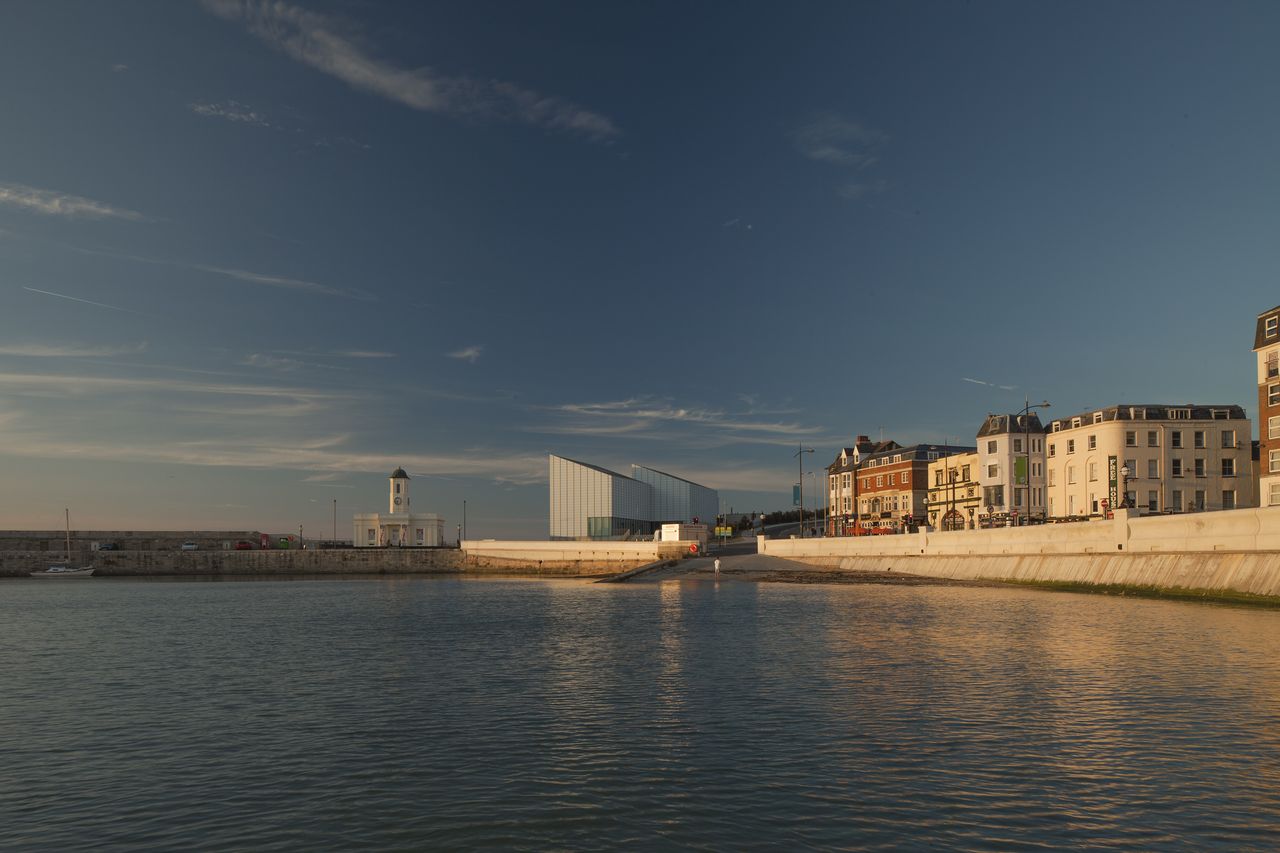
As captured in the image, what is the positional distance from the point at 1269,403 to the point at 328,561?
457 feet

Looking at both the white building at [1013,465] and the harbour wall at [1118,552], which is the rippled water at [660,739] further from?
the white building at [1013,465]

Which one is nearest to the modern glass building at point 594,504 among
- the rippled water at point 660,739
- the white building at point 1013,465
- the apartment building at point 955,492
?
the apartment building at point 955,492

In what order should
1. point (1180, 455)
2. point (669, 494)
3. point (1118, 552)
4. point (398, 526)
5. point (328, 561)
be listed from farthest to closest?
point (669, 494), point (398, 526), point (328, 561), point (1180, 455), point (1118, 552)

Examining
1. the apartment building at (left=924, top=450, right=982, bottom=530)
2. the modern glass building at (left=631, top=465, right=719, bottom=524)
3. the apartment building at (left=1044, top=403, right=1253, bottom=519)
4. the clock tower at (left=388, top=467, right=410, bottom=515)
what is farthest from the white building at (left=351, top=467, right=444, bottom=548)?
the apartment building at (left=1044, top=403, right=1253, bottom=519)

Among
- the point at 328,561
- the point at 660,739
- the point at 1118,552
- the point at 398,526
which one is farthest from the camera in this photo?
the point at 398,526

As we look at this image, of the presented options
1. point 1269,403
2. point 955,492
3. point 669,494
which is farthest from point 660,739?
point 669,494

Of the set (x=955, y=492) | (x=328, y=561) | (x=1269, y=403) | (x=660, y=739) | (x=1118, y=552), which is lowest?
(x=328, y=561)

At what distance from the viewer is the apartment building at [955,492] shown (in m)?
118

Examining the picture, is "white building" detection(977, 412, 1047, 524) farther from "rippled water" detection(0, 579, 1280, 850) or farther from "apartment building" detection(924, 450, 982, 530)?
"rippled water" detection(0, 579, 1280, 850)

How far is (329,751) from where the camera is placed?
20.9 metres

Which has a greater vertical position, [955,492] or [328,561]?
[955,492]

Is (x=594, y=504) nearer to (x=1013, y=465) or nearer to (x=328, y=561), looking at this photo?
(x=328, y=561)

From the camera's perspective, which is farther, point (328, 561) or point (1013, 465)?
point (328, 561)

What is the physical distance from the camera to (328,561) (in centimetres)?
15238
